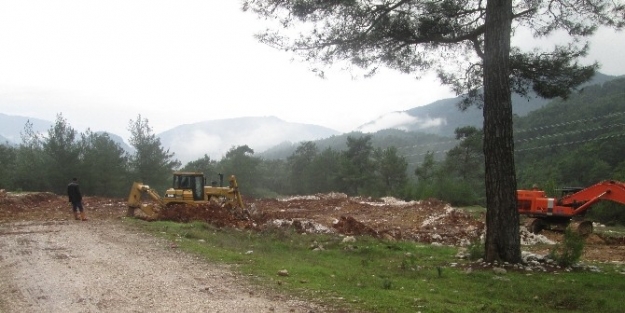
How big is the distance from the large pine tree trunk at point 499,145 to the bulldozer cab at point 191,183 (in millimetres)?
14131

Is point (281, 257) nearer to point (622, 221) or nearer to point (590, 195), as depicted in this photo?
point (590, 195)

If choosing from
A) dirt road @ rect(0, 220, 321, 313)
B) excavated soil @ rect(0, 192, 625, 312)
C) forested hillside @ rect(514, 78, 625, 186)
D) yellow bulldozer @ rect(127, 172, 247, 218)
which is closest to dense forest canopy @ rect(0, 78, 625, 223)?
forested hillside @ rect(514, 78, 625, 186)

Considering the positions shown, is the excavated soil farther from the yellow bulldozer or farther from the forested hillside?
the forested hillside

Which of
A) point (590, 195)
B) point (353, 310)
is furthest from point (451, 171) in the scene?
point (353, 310)

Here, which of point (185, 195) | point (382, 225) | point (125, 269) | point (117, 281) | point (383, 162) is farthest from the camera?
point (383, 162)

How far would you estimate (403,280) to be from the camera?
300 inches

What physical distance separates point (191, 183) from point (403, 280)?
1456 cm

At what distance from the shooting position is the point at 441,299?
20.7 feet

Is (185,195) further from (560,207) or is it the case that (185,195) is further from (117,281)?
(560,207)

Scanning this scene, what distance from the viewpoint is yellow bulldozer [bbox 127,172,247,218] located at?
64.5 feet

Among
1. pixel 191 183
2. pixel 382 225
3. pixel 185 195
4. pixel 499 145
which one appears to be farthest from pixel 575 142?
pixel 499 145

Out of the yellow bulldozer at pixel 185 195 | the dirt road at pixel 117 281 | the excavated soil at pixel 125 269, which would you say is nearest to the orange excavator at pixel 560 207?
the excavated soil at pixel 125 269

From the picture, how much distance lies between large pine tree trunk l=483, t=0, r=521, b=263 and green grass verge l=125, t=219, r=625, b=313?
2.41ft

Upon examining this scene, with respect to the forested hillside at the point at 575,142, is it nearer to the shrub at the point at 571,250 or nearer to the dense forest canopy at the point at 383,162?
the dense forest canopy at the point at 383,162
